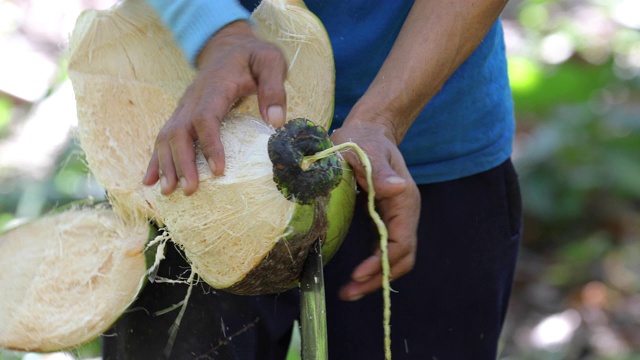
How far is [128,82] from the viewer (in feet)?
4.69

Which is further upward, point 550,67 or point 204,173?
point 204,173

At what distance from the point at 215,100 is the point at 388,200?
0.27 m

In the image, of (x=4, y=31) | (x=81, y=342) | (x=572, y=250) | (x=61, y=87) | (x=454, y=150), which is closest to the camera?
(x=81, y=342)

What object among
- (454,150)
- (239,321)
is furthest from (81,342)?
(454,150)

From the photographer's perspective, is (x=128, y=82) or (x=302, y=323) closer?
(x=302, y=323)

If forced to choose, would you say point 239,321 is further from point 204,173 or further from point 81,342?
point 204,173

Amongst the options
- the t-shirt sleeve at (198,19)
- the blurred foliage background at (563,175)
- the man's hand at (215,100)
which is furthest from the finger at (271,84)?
the blurred foliage background at (563,175)

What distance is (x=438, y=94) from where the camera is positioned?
1571 millimetres

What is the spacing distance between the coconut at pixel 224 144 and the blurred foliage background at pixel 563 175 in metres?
1.34

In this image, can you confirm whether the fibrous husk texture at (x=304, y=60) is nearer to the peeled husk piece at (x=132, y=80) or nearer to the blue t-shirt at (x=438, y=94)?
the peeled husk piece at (x=132, y=80)

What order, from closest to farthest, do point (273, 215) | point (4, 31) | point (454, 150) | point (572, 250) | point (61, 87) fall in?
1. point (273, 215)
2. point (454, 150)
3. point (572, 250)
4. point (61, 87)
5. point (4, 31)

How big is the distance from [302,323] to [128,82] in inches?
20.8

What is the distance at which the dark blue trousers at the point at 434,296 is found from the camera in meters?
1.58

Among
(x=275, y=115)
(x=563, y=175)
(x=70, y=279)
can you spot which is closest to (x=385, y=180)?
(x=275, y=115)
